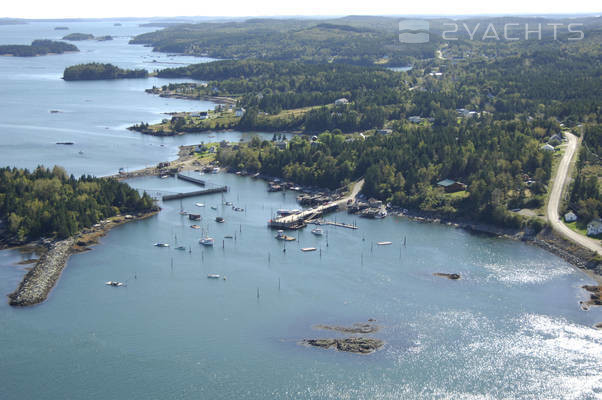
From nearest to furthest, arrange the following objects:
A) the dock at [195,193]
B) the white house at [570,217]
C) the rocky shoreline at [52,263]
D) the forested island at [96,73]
→ the rocky shoreline at [52,263] → the white house at [570,217] → the dock at [195,193] → the forested island at [96,73]

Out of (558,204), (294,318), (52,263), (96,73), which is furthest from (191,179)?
(96,73)

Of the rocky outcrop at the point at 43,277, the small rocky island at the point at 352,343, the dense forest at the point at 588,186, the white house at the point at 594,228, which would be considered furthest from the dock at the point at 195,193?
the white house at the point at 594,228

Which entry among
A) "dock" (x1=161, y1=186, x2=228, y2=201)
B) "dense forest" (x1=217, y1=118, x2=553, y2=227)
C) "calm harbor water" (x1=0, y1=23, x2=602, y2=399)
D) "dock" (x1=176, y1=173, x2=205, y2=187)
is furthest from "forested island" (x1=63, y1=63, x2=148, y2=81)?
"calm harbor water" (x1=0, y1=23, x2=602, y2=399)

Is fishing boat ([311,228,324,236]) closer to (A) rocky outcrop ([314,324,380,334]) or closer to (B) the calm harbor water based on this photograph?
(B) the calm harbor water

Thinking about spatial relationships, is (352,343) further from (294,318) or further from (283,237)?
(283,237)

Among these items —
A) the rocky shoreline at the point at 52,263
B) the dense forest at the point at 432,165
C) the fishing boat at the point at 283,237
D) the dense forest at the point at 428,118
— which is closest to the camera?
the rocky shoreline at the point at 52,263

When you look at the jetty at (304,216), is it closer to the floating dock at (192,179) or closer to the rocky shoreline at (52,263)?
the rocky shoreline at (52,263)
